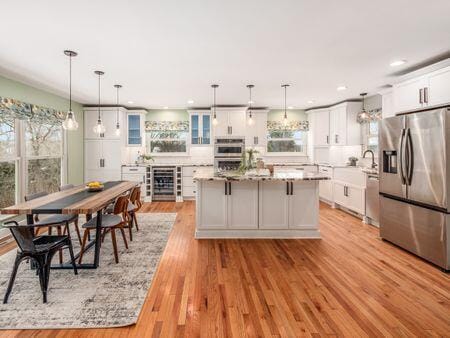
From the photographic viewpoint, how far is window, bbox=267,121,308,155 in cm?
804

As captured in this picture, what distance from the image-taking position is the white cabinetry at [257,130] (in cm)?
757

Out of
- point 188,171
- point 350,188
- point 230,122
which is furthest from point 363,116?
point 188,171

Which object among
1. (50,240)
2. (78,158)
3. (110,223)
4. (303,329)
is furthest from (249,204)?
(78,158)

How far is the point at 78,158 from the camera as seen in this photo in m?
6.73

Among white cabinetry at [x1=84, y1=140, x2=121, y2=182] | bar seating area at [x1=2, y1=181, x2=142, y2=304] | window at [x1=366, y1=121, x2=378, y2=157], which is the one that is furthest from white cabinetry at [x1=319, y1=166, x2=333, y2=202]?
white cabinetry at [x1=84, y1=140, x2=121, y2=182]

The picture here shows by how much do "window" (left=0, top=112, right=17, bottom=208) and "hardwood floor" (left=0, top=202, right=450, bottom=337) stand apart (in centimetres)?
288

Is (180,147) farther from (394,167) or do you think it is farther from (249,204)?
(394,167)

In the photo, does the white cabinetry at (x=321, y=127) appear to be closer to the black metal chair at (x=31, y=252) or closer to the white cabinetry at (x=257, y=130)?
the white cabinetry at (x=257, y=130)

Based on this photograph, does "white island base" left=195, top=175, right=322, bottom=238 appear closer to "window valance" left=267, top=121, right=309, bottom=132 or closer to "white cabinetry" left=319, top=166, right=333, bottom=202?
"white cabinetry" left=319, top=166, right=333, bottom=202

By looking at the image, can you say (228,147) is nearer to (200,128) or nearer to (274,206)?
(200,128)

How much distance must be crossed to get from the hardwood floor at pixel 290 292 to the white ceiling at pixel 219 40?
259cm

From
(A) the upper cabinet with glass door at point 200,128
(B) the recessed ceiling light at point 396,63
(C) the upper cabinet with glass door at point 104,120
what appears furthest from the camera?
(A) the upper cabinet with glass door at point 200,128

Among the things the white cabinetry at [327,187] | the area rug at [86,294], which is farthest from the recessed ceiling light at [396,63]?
the area rug at [86,294]

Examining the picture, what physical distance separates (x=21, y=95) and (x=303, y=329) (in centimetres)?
541
